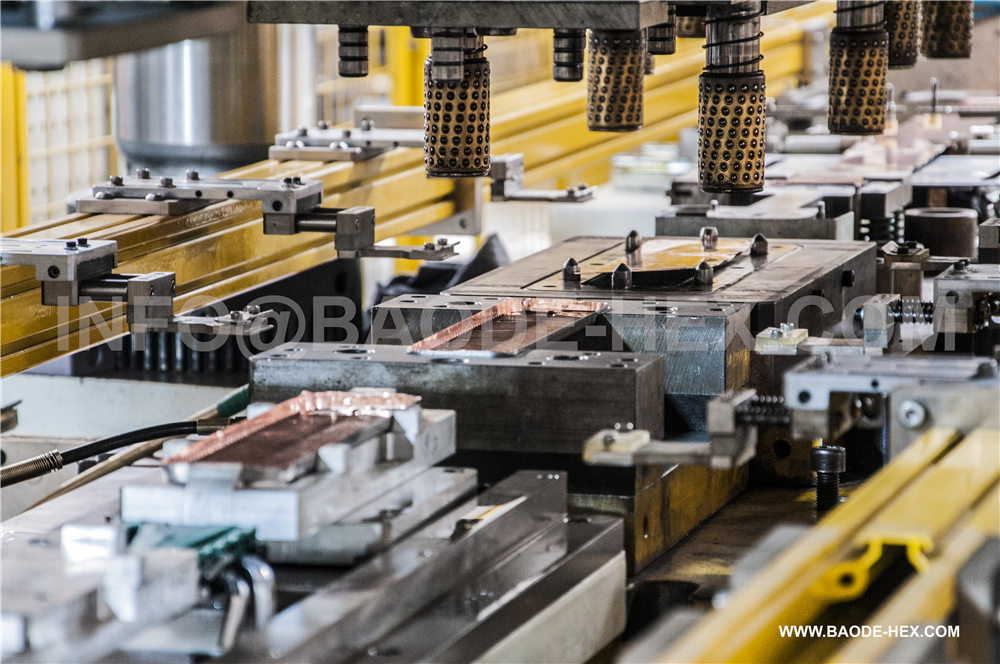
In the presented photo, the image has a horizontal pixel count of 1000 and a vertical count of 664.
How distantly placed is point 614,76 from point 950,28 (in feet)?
4.20

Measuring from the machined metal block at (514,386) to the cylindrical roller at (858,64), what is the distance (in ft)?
3.51

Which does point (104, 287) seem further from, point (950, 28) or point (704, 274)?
point (950, 28)

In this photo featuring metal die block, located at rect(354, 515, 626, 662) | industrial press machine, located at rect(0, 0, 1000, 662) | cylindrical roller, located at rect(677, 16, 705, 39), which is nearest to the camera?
industrial press machine, located at rect(0, 0, 1000, 662)

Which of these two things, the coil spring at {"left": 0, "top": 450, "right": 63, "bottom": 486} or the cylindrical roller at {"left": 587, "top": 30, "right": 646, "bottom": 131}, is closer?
the coil spring at {"left": 0, "top": 450, "right": 63, "bottom": 486}

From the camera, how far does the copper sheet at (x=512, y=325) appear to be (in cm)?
178

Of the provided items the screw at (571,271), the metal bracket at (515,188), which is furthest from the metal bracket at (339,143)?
the screw at (571,271)

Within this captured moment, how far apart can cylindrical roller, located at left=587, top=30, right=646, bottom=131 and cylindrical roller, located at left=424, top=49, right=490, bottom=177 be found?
42cm

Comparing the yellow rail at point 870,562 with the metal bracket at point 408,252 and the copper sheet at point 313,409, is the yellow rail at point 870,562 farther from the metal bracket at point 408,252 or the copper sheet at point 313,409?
the metal bracket at point 408,252

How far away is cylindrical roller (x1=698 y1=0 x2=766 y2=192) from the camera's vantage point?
2.14 metres

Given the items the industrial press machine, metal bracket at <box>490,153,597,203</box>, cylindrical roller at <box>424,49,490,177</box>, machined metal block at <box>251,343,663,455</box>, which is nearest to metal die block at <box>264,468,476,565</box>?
the industrial press machine

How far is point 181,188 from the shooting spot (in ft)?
8.60

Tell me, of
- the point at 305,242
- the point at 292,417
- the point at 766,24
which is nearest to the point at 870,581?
the point at 292,417

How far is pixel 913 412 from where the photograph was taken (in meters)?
1.34

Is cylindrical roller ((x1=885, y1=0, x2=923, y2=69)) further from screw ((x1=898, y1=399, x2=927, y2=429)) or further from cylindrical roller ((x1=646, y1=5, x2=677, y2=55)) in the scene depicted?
screw ((x1=898, y1=399, x2=927, y2=429))
